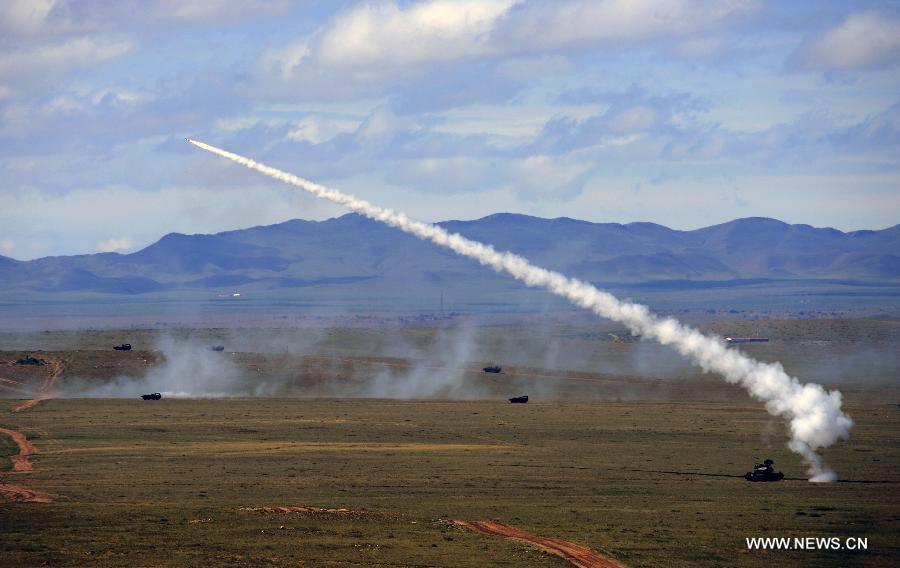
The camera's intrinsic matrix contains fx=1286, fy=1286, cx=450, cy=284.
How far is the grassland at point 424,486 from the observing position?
50.5 metres

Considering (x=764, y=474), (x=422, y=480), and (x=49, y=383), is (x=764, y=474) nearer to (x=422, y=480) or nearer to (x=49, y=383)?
(x=422, y=480)

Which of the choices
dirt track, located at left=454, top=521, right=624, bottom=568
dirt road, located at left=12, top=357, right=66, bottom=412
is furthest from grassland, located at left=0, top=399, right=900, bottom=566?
dirt road, located at left=12, top=357, right=66, bottom=412

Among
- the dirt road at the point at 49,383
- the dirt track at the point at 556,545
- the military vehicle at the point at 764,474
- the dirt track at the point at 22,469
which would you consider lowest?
the dirt track at the point at 556,545

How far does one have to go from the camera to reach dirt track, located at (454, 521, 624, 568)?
161ft

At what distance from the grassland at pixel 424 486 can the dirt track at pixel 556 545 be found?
0.76 meters

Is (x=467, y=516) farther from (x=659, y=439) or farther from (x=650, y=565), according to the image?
(x=659, y=439)

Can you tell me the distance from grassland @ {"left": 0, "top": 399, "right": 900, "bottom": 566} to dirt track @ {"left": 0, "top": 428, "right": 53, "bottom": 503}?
0.90 metres

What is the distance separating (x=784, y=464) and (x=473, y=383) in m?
55.9

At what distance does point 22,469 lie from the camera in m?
72.5

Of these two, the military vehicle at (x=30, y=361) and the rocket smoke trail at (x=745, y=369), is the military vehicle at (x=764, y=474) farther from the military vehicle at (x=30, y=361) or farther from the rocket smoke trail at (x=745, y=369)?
the military vehicle at (x=30, y=361)

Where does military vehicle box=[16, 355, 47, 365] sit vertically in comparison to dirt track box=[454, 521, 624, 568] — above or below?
above

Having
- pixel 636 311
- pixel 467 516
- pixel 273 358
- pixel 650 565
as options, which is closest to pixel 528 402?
pixel 636 311

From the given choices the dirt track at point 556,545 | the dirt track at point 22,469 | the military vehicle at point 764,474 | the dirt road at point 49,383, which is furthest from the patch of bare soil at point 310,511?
the dirt road at point 49,383

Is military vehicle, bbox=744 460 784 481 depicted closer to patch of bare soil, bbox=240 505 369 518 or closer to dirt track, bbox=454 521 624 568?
dirt track, bbox=454 521 624 568
